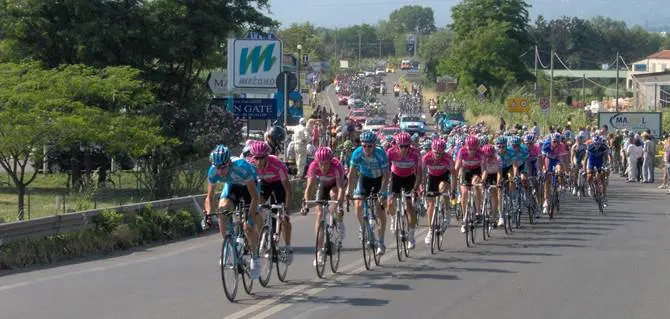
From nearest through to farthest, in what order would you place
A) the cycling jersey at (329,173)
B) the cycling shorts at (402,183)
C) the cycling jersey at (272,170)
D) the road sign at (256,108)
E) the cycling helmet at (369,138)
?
the cycling jersey at (272,170) < the cycling jersey at (329,173) < the cycling helmet at (369,138) < the cycling shorts at (402,183) < the road sign at (256,108)

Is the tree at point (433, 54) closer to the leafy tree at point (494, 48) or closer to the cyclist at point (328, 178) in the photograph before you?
the leafy tree at point (494, 48)

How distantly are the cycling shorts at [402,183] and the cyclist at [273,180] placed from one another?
3.20 meters

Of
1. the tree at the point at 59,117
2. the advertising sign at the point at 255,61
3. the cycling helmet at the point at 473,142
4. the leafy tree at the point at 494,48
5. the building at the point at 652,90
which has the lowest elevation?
the cycling helmet at the point at 473,142

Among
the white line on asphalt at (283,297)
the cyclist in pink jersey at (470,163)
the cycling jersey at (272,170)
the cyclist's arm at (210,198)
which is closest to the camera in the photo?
the white line on asphalt at (283,297)

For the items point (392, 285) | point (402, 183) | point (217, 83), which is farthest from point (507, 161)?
point (217, 83)

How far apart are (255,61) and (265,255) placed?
1705cm

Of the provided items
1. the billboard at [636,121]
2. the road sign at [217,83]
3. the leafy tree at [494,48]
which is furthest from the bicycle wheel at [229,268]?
the leafy tree at [494,48]

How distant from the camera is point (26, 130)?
25406 mm

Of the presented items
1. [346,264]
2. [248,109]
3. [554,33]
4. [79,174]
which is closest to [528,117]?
[79,174]

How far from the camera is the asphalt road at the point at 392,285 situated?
11914mm

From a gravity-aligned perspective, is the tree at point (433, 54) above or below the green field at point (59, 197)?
above

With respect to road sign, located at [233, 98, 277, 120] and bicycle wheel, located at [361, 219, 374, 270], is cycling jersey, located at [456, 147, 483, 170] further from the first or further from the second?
road sign, located at [233, 98, 277, 120]

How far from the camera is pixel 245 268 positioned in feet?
40.7

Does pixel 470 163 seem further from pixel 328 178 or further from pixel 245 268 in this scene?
pixel 245 268
